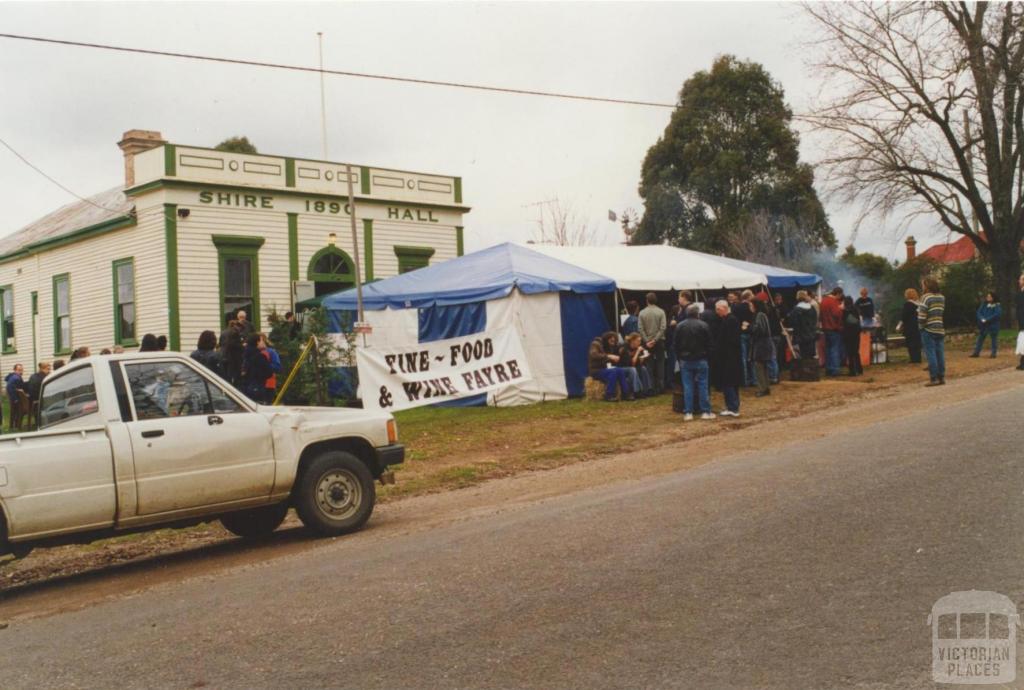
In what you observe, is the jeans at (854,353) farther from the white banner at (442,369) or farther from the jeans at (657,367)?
the white banner at (442,369)

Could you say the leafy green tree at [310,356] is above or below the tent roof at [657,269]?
below

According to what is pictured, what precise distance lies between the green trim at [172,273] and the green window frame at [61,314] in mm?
6406

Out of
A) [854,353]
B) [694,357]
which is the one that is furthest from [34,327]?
[854,353]

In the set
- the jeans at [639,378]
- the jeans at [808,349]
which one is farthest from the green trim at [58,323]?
the jeans at [808,349]

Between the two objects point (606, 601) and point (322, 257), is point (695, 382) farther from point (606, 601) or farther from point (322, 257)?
point (322, 257)

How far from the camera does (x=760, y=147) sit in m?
52.6

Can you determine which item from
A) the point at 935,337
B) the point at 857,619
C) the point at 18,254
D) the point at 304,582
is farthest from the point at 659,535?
the point at 18,254

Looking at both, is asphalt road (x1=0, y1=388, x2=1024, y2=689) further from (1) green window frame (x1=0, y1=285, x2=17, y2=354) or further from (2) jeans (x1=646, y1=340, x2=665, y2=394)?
(1) green window frame (x1=0, y1=285, x2=17, y2=354)

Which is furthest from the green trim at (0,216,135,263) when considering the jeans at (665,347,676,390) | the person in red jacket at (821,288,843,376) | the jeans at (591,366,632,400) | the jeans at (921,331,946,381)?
the jeans at (921,331,946,381)

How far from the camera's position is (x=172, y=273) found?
81.8ft

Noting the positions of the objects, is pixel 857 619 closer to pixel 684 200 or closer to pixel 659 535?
pixel 659 535

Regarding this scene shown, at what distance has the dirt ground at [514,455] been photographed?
28.1 ft

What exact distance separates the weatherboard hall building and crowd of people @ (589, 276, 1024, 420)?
1012 centimetres

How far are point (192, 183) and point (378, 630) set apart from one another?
71.3 feet
